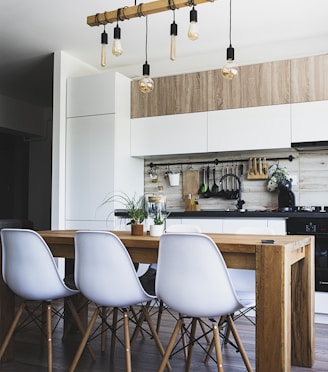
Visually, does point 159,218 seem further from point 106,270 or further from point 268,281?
point 268,281

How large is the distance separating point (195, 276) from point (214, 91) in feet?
9.31

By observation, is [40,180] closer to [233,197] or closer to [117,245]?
[233,197]

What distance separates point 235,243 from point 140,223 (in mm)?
888

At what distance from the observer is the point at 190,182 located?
5.05 metres

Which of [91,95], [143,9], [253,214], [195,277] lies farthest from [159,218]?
[91,95]

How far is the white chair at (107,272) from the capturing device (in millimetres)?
2293

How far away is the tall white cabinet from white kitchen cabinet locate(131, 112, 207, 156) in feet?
0.45

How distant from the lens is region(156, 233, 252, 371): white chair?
2.07 metres

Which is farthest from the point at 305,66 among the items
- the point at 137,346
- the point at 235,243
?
the point at 137,346

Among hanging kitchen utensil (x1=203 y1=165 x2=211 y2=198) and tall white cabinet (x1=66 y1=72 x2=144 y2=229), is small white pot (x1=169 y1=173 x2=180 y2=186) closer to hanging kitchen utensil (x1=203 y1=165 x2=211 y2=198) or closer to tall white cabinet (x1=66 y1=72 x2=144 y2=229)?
hanging kitchen utensil (x1=203 y1=165 x2=211 y2=198)

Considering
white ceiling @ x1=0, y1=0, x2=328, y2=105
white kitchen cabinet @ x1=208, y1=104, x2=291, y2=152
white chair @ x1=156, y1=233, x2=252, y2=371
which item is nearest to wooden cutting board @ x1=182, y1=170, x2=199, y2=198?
white kitchen cabinet @ x1=208, y1=104, x2=291, y2=152

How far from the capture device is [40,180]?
26.6 feet

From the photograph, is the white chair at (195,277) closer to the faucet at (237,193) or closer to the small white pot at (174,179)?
the faucet at (237,193)

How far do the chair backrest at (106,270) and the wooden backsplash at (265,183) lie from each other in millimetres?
2635
